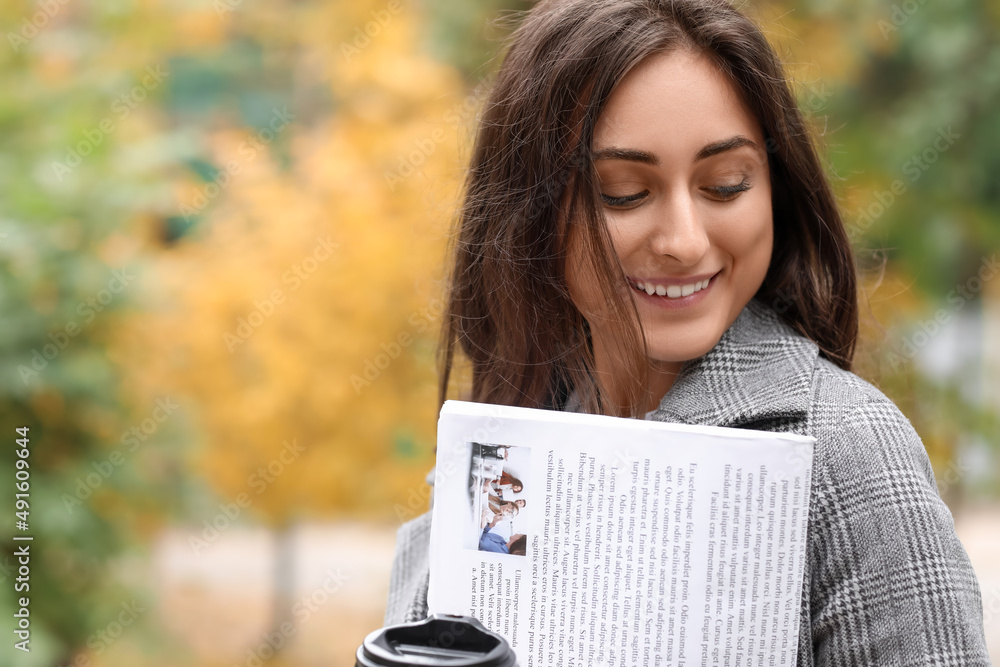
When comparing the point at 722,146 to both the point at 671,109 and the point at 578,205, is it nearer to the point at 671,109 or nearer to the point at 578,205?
the point at 671,109

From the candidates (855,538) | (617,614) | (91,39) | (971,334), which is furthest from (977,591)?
(971,334)

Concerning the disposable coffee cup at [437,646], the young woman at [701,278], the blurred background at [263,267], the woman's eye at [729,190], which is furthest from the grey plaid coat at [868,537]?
the blurred background at [263,267]

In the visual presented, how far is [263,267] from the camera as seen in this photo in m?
2.94

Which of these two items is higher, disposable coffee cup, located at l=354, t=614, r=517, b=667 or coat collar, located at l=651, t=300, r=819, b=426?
coat collar, located at l=651, t=300, r=819, b=426

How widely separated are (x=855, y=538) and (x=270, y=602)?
10.1 feet

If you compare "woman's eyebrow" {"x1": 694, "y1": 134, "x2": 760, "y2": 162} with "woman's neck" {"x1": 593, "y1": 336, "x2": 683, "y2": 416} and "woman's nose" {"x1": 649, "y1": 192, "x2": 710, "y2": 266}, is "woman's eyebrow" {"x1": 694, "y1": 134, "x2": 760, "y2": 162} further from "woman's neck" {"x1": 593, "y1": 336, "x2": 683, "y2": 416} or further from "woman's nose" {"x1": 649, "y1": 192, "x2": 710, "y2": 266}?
"woman's neck" {"x1": 593, "y1": 336, "x2": 683, "y2": 416}

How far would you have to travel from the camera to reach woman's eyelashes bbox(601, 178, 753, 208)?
4.01 feet

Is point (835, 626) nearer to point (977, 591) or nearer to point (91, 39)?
point (977, 591)

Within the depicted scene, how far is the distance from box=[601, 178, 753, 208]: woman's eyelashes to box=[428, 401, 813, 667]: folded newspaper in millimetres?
315

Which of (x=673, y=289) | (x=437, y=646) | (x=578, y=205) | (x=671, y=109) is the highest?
(x=671, y=109)

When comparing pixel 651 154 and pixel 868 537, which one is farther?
pixel 651 154

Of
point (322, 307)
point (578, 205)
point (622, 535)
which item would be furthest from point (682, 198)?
point (322, 307)

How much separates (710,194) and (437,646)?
0.67 meters

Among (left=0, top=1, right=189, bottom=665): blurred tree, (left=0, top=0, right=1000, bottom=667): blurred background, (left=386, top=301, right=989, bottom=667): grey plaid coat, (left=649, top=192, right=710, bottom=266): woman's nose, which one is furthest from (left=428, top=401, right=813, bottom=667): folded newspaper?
(left=0, top=1, right=189, bottom=665): blurred tree
